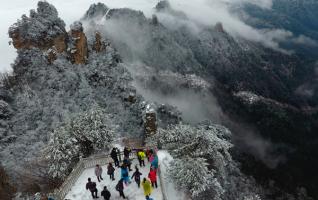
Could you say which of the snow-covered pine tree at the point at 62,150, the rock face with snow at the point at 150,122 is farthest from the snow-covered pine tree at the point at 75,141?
the rock face with snow at the point at 150,122

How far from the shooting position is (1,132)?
6888cm

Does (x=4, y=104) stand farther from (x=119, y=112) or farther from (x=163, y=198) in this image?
(x=163, y=198)

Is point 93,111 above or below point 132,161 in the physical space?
above

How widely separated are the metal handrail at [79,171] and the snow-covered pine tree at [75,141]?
7013 mm

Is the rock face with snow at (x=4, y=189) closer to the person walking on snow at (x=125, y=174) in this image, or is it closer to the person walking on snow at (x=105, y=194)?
the person walking on snow at (x=125, y=174)

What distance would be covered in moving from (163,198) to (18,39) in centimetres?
6051

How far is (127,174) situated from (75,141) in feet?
44.9

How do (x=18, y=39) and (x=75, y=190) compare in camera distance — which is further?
(x=18, y=39)

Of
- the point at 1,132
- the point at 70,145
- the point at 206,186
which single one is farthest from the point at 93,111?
the point at 1,132

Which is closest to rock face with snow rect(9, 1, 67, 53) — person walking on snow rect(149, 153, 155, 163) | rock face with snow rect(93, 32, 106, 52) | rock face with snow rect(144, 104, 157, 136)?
rock face with snow rect(93, 32, 106, 52)

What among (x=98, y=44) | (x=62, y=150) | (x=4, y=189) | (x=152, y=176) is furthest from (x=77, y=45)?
(x=152, y=176)

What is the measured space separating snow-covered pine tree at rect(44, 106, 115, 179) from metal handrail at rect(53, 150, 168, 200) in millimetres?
7013

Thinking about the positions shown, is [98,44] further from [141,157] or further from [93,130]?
[141,157]

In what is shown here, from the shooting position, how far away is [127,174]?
32.4m
